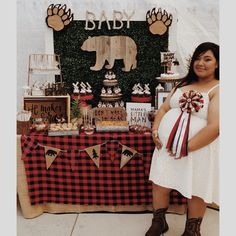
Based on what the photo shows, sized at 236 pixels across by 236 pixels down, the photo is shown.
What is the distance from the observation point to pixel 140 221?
3.69 m

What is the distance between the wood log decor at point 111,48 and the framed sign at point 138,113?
0.51m

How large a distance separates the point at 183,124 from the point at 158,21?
155 cm

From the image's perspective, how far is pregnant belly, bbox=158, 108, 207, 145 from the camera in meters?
3.03

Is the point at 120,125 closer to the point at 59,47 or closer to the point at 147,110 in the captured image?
the point at 147,110

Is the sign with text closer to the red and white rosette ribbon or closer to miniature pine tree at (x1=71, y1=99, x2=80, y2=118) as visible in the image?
miniature pine tree at (x1=71, y1=99, x2=80, y2=118)

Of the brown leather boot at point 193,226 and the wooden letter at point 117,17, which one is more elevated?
the wooden letter at point 117,17

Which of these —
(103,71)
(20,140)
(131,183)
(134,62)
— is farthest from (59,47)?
(131,183)

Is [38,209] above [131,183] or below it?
below

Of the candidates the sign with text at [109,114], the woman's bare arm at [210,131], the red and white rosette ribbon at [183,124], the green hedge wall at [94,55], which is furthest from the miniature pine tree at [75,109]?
the woman's bare arm at [210,131]

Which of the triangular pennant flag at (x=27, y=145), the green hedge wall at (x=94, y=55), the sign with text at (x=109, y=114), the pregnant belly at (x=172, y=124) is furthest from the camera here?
the green hedge wall at (x=94, y=55)

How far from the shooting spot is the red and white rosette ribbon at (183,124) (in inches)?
119

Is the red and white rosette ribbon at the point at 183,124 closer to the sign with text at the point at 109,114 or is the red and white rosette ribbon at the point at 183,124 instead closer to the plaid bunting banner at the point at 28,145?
the sign with text at the point at 109,114

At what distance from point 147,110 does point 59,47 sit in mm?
1175

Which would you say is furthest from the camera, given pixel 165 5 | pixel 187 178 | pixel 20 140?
pixel 165 5
